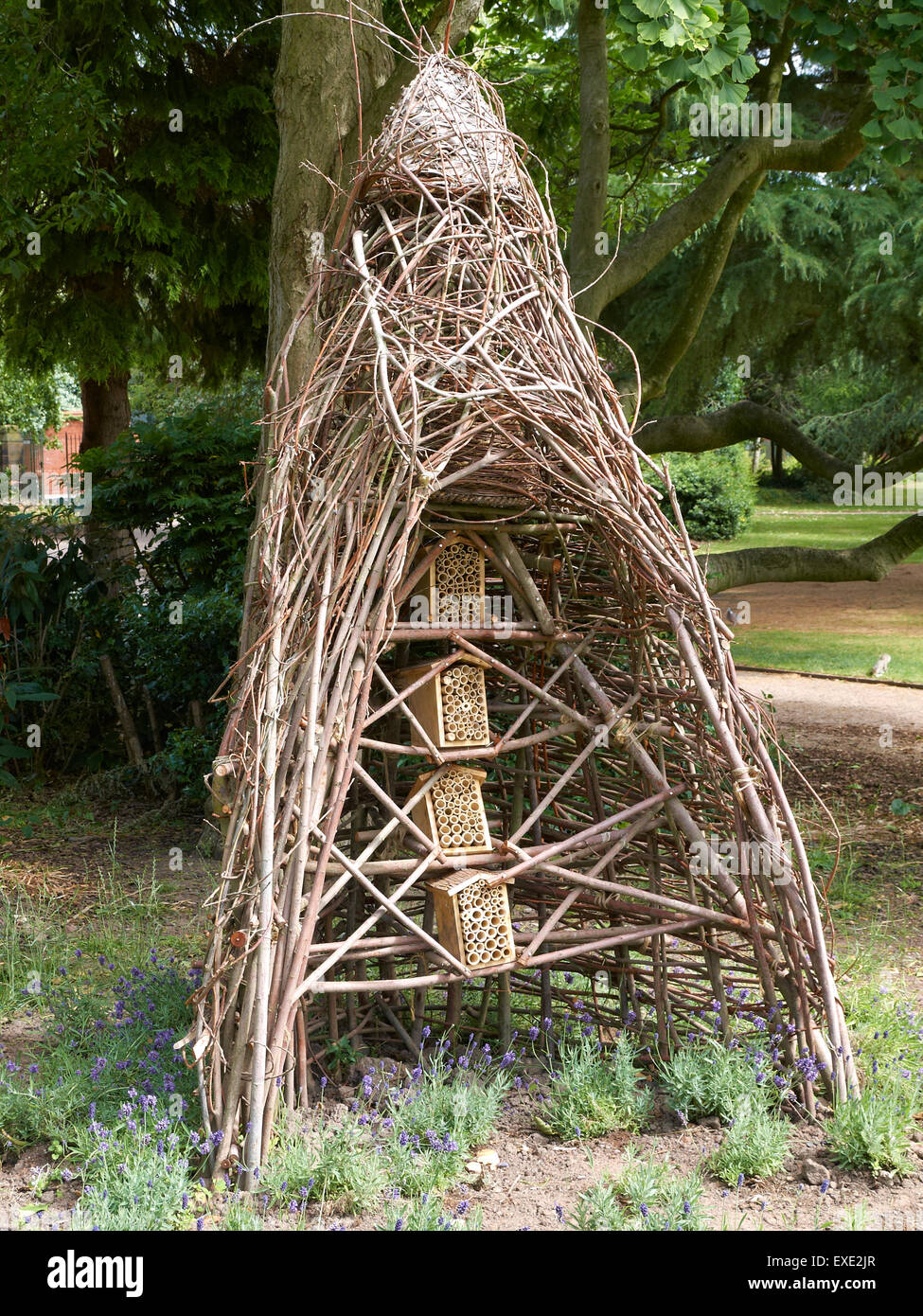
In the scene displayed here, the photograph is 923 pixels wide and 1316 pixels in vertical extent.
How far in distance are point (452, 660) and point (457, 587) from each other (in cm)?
24

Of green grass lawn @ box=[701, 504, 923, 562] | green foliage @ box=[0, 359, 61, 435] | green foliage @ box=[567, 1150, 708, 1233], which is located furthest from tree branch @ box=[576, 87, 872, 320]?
green foliage @ box=[0, 359, 61, 435]

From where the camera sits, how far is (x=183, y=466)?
7.13 m

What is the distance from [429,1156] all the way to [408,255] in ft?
7.95

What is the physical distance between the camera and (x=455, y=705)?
3.37m

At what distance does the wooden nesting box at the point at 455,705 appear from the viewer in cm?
334

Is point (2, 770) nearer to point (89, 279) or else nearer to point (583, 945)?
point (89, 279)

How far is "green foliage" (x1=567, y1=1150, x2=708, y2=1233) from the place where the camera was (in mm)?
2637

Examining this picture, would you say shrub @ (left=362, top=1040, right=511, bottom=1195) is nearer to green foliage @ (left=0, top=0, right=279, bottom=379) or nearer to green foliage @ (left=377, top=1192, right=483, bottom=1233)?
green foliage @ (left=377, top=1192, right=483, bottom=1233)

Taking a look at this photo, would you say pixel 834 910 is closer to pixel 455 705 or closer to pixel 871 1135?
pixel 871 1135

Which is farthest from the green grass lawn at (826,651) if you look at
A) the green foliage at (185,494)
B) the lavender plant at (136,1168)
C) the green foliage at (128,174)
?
the lavender plant at (136,1168)

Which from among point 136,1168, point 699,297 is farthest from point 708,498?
point 136,1168

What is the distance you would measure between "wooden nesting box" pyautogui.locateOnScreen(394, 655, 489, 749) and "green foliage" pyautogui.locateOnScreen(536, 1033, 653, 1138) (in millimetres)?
945

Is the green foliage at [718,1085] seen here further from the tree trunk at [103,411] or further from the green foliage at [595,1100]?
the tree trunk at [103,411]
